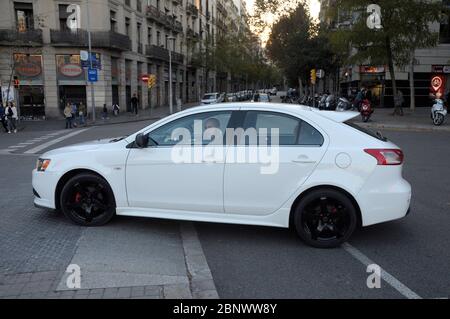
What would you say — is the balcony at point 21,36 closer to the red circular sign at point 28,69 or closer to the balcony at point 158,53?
the red circular sign at point 28,69

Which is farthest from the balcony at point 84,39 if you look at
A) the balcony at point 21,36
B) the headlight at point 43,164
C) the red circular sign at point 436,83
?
the headlight at point 43,164

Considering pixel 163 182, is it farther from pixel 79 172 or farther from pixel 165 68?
pixel 165 68

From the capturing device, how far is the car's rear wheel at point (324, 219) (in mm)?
4844

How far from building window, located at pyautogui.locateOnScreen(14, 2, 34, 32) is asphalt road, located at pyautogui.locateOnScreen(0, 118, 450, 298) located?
28.1 metres

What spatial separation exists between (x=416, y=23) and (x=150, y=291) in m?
23.5

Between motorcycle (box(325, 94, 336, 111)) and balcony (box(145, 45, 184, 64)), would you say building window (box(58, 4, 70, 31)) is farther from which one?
motorcycle (box(325, 94, 336, 111))

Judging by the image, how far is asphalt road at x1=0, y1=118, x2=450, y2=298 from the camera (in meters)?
3.96

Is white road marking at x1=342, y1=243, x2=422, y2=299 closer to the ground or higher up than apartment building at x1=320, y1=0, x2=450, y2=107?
closer to the ground

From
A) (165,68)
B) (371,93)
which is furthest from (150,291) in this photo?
(165,68)

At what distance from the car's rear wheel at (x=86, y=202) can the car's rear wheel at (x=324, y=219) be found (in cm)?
234

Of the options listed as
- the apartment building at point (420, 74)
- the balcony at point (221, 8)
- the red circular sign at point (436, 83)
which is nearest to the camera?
the red circular sign at point (436, 83)

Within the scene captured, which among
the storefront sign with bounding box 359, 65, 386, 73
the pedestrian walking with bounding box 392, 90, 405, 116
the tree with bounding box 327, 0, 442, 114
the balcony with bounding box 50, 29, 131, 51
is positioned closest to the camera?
the tree with bounding box 327, 0, 442, 114
